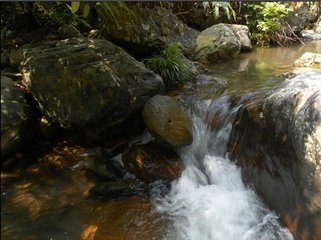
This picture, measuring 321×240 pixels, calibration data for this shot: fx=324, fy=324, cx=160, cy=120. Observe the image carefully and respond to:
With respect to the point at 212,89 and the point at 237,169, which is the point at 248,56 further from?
the point at 237,169

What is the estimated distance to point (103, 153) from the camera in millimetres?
4703

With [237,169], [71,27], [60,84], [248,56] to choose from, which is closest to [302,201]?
[237,169]

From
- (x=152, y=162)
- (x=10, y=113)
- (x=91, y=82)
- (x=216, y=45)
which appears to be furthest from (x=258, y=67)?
(x=10, y=113)

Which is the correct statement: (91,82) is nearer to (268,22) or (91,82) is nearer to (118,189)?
(118,189)

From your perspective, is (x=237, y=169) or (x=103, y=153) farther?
(x=103, y=153)

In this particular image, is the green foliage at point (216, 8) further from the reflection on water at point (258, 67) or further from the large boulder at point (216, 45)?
the reflection on water at point (258, 67)

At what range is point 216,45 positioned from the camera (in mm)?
8328

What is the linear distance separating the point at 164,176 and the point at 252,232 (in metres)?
1.33

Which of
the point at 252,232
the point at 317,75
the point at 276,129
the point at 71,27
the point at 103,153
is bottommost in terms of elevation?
the point at 252,232

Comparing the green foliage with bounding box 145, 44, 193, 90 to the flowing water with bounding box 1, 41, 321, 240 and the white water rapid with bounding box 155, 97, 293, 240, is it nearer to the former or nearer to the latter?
the flowing water with bounding box 1, 41, 321, 240

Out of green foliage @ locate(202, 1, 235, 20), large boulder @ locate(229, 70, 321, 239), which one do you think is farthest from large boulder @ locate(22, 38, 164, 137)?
green foliage @ locate(202, 1, 235, 20)

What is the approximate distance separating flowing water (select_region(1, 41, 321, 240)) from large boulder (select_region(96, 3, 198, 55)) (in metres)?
1.77

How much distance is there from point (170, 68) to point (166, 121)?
74.5 inches

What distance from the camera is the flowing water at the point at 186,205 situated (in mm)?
3297
